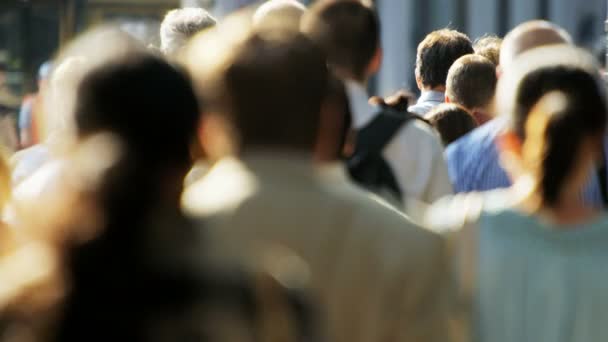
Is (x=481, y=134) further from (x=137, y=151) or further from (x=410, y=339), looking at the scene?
(x=137, y=151)

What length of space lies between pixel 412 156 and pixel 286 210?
169cm

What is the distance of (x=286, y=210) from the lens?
3.02 m

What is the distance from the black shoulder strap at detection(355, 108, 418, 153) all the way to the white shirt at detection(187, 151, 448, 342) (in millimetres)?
1357

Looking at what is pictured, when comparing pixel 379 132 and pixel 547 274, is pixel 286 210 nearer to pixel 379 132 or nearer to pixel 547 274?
pixel 547 274

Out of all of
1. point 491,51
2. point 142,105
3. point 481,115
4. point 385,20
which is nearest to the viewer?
point 142,105

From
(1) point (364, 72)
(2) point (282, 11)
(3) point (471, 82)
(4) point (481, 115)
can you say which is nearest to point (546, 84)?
(1) point (364, 72)

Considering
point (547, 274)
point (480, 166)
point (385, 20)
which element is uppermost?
point (547, 274)

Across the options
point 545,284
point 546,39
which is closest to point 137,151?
point 545,284

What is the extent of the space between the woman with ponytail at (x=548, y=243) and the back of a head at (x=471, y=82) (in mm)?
3586

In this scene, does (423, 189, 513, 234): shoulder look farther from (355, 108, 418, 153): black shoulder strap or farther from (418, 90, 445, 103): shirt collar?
(418, 90, 445, 103): shirt collar

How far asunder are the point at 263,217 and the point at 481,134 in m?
2.60

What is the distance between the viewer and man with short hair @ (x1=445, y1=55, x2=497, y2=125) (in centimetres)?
730

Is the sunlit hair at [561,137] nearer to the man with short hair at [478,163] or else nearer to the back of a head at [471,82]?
the man with short hair at [478,163]

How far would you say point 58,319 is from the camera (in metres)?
2.38
